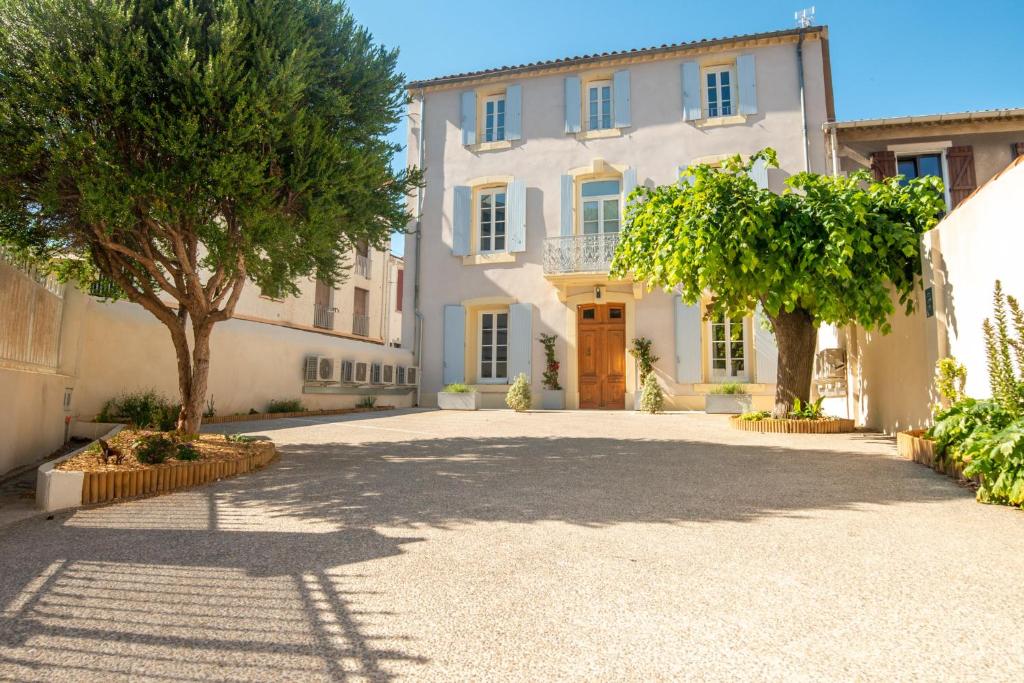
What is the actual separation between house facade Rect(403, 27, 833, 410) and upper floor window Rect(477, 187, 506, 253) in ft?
0.11

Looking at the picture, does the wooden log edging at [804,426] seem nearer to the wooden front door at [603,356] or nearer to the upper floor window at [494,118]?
the wooden front door at [603,356]

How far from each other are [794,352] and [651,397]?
4.07 metres

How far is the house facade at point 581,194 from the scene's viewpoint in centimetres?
1320

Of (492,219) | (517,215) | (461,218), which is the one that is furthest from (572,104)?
(461,218)

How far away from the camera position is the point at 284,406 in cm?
1146

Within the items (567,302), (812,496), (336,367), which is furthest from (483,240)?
(812,496)

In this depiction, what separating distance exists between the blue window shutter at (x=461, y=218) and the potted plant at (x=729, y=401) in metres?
6.67

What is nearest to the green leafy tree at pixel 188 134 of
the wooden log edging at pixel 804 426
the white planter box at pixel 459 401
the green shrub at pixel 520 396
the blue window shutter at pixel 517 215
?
the wooden log edging at pixel 804 426

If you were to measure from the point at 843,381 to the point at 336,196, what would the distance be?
26.0ft

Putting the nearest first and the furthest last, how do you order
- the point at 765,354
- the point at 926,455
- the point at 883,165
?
the point at 926,455
the point at 883,165
the point at 765,354

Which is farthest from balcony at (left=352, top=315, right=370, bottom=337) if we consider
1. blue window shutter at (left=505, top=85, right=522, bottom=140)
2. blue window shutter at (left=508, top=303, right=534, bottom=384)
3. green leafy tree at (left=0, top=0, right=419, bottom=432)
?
green leafy tree at (left=0, top=0, right=419, bottom=432)

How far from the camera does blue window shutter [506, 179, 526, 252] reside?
14.5 m

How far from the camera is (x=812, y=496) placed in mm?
4082

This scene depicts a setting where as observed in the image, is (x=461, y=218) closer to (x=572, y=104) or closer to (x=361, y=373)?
(x=572, y=104)
